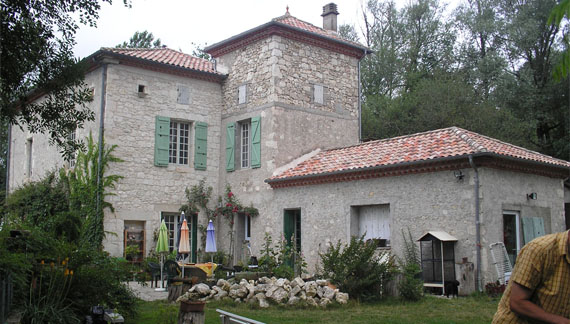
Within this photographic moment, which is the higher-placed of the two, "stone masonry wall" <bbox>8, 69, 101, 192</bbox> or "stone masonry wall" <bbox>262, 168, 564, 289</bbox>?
"stone masonry wall" <bbox>8, 69, 101, 192</bbox>

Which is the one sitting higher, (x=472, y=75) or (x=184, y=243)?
(x=472, y=75)

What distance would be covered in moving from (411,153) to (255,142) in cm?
544

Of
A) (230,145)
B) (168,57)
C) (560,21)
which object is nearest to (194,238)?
(230,145)

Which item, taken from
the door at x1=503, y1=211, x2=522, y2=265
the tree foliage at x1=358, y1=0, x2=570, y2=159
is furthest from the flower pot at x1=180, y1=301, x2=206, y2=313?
the tree foliage at x1=358, y1=0, x2=570, y2=159

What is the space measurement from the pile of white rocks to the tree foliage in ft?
50.0

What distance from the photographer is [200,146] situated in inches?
731

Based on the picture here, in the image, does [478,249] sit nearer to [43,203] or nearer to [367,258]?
[367,258]

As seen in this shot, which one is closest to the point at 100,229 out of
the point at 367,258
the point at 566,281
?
the point at 367,258

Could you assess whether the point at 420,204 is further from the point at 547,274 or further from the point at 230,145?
the point at 547,274

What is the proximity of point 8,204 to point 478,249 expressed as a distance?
49.3ft

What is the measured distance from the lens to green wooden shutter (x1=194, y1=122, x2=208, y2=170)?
18453 millimetres

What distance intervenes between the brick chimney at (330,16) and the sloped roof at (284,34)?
19.4 inches

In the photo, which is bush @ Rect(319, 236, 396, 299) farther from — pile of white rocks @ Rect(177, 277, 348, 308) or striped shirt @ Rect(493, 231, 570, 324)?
striped shirt @ Rect(493, 231, 570, 324)

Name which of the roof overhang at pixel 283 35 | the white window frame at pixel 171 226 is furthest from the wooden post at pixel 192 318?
the roof overhang at pixel 283 35
